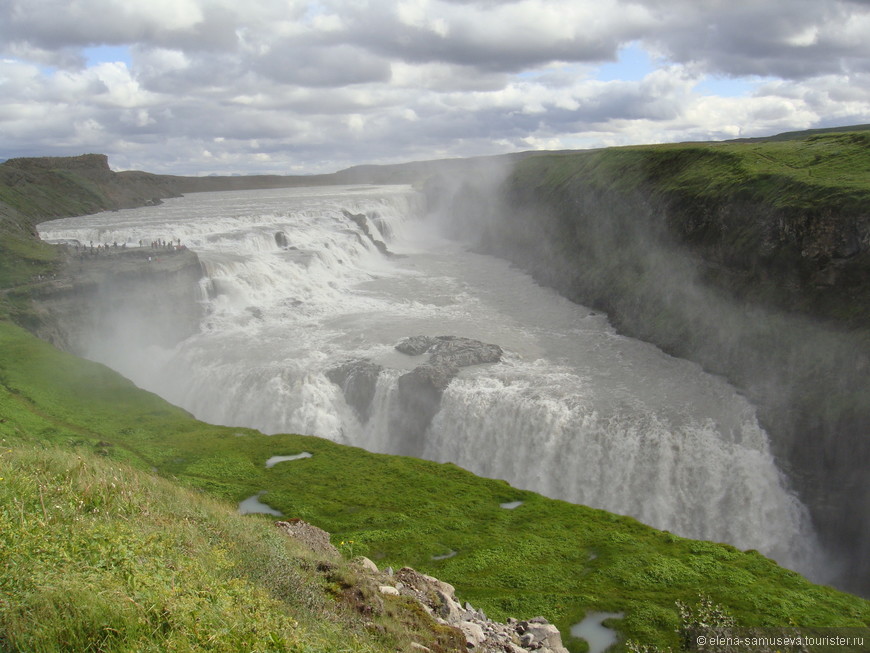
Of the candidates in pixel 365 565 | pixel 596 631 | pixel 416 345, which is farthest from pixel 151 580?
pixel 416 345

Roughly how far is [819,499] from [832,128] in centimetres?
12440

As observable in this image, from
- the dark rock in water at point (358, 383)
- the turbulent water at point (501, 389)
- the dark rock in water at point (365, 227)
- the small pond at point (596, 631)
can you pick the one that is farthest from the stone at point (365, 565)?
the dark rock in water at point (365, 227)

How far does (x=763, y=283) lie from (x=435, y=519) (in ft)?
81.7

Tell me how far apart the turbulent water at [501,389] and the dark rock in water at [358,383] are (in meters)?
0.36

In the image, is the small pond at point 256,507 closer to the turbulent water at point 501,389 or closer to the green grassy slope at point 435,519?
the green grassy slope at point 435,519

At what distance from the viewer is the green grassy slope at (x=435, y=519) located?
1606cm

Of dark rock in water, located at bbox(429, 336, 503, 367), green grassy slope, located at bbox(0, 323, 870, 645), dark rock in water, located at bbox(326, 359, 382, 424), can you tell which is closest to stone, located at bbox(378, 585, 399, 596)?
green grassy slope, located at bbox(0, 323, 870, 645)

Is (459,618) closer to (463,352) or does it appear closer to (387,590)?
(387,590)

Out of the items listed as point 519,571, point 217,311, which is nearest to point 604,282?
point 217,311

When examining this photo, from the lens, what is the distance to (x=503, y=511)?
872 inches

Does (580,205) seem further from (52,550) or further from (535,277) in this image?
(52,550)

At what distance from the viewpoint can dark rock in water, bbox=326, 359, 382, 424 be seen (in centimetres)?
3519

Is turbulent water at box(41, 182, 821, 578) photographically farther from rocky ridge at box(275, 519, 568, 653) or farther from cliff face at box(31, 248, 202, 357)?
rocky ridge at box(275, 519, 568, 653)

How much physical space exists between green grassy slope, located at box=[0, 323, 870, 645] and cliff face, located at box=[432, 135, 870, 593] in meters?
10.6
